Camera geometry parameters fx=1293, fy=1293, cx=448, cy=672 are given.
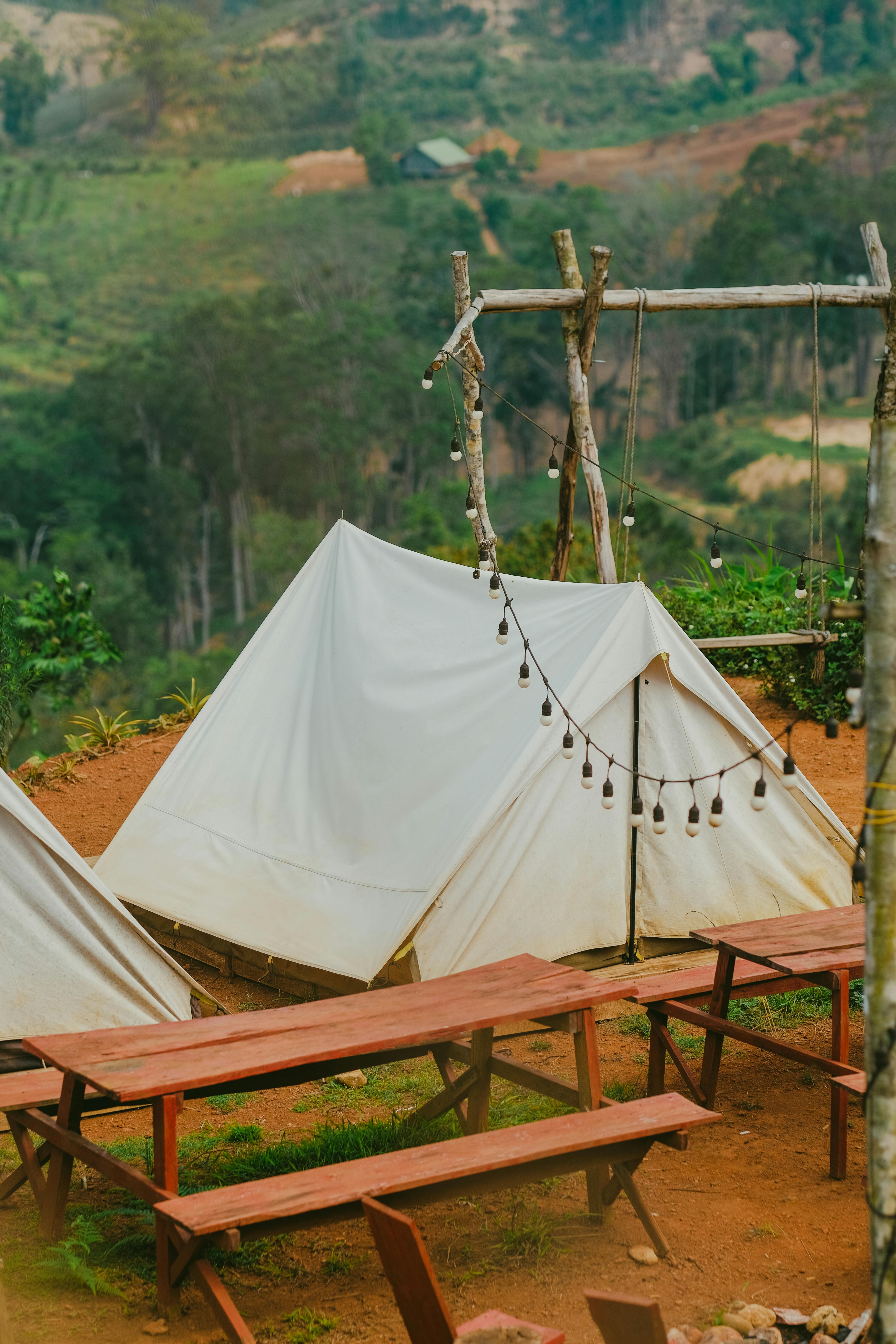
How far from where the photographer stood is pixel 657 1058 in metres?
3.94

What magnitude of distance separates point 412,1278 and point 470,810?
2.44m

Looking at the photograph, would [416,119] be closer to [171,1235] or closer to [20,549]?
[20,549]

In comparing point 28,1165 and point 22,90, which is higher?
point 22,90

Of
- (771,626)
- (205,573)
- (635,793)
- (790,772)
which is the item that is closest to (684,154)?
(205,573)

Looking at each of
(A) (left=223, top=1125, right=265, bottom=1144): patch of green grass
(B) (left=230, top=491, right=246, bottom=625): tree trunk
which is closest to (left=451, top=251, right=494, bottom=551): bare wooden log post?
(A) (left=223, top=1125, right=265, bottom=1144): patch of green grass

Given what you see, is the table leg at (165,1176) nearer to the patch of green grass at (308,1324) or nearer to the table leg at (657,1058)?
the patch of green grass at (308,1324)

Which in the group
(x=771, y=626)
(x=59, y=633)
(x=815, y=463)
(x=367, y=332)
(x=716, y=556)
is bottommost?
(x=59, y=633)

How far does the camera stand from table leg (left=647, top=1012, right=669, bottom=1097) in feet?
12.8

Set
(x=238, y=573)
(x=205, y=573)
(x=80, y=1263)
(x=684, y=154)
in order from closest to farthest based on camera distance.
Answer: (x=80, y=1263)
(x=238, y=573)
(x=205, y=573)
(x=684, y=154)

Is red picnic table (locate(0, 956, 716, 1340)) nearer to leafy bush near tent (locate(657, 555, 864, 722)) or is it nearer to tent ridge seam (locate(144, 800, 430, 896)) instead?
tent ridge seam (locate(144, 800, 430, 896))

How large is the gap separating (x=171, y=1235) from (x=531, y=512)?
1554 inches

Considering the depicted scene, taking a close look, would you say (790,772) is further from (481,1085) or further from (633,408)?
(633,408)

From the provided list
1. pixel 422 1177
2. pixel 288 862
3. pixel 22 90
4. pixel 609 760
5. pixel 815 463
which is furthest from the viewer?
pixel 22 90

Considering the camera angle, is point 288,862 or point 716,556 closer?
point 288,862
